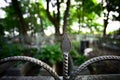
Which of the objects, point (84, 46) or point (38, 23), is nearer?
point (38, 23)

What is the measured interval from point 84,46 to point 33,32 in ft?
14.2

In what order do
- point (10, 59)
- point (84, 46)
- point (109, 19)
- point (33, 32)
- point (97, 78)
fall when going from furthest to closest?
point (84, 46)
point (33, 32)
point (109, 19)
point (97, 78)
point (10, 59)

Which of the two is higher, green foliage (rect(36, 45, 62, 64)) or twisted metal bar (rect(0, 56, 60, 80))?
twisted metal bar (rect(0, 56, 60, 80))

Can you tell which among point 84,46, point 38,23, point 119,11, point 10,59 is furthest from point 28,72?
point 84,46

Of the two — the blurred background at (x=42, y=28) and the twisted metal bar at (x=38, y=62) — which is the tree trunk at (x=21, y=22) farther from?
the twisted metal bar at (x=38, y=62)

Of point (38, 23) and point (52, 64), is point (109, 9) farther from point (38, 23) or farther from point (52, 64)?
point (38, 23)

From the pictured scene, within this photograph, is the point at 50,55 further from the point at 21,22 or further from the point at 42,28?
the point at 42,28

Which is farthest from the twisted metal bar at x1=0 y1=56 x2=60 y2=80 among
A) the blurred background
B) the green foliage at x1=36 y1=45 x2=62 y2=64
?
the green foliage at x1=36 y1=45 x2=62 y2=64

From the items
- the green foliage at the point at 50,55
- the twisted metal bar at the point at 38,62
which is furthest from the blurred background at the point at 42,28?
the twisted metal bar at the point at 38,62

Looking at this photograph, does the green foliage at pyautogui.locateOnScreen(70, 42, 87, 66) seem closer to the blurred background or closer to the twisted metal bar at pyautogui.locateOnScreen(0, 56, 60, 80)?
the blurred background

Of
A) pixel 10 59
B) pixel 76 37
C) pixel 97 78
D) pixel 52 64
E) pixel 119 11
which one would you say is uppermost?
pixel 119 11

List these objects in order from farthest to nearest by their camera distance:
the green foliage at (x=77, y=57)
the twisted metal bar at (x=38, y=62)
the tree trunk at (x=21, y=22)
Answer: the tree trunk at (x=21, y=22) < the green foliage at (x=77, y=57) < the twisted metal bar at (x=38, y=62)

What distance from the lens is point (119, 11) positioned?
334 cm

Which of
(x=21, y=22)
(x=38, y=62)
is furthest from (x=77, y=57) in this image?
(x=38, y=62)
